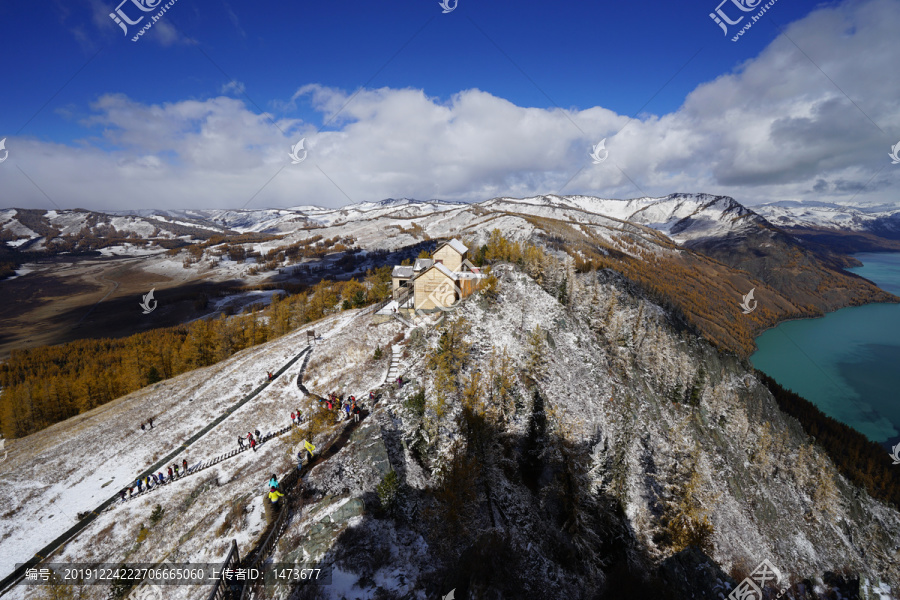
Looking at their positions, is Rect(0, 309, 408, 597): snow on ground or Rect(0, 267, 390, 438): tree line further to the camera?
Rect(0, 267, 390, 438): tree line

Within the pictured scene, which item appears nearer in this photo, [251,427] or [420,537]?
[420,537]

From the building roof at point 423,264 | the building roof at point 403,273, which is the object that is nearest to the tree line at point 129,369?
the building roof at point 403,273

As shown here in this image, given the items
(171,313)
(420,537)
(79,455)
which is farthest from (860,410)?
(171,313)

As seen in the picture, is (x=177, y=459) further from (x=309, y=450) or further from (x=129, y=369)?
(x=129, y=369)

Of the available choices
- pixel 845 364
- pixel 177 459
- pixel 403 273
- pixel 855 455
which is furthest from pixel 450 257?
pixel 845 364

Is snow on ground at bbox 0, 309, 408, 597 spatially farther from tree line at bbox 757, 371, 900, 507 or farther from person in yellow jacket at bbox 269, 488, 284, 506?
tree line at bbox 757, 371, 900, 507

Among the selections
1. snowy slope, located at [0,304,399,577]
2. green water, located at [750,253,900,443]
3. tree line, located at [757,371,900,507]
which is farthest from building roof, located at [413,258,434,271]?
green water, located at [750,253,900,443]

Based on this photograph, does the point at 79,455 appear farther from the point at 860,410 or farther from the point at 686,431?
the point at 860,410
